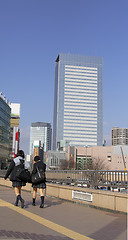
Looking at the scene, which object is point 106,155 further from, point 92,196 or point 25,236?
point 25,236

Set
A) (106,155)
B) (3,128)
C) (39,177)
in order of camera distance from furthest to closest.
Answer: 1. (106,155)
2. (3,128)
3. (39,177)

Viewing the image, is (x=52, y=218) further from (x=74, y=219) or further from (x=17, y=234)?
(x=17, y=234)

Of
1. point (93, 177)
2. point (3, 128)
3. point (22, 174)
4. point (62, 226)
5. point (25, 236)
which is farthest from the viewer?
point (3, 128)

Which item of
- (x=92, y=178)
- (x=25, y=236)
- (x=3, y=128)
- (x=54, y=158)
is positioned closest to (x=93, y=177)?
(x=92, y=178)

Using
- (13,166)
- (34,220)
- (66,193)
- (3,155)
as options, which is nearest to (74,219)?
(34,220)

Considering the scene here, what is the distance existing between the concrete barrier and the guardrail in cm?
33

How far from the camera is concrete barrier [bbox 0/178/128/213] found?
332 inches

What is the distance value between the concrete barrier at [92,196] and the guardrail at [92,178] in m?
0.33

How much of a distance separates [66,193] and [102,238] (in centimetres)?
670

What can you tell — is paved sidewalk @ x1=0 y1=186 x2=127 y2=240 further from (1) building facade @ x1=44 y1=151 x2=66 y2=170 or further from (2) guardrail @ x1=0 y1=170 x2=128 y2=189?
(1) building facade @ x1=44 y1=151 x2=66 y2=170

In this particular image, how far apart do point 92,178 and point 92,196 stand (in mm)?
849

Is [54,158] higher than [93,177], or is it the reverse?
[54,158]

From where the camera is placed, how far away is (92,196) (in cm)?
1009

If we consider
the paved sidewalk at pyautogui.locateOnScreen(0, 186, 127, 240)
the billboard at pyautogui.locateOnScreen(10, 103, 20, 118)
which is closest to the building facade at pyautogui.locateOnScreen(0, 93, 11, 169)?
the billboard at pyautogui.locateOnScreen(10, 103, 20, 118)
